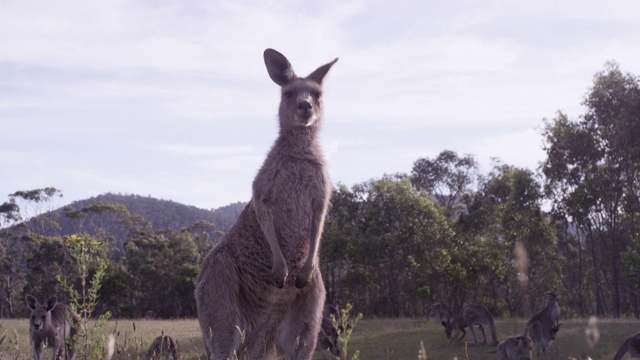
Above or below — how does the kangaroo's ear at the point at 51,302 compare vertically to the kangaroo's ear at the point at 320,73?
below

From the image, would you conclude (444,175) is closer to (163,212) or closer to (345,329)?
(345,329)

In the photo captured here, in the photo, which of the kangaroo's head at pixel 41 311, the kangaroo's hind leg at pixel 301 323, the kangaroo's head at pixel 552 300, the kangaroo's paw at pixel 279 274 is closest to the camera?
the kangaroo's paw at pixel 279 274

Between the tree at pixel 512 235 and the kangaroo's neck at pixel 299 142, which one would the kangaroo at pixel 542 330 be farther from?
the tree at pixel 512 235

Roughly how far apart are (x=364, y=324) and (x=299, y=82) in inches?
824

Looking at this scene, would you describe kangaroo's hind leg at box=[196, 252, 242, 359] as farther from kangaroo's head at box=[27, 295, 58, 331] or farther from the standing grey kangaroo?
kangaroo's head at box=[27, 295, 58, 331]

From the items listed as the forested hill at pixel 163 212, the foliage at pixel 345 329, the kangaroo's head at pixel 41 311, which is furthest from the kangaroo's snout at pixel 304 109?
the forested hill at pixel 163 212

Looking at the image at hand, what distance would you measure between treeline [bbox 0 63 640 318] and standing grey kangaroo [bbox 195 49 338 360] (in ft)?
70.3

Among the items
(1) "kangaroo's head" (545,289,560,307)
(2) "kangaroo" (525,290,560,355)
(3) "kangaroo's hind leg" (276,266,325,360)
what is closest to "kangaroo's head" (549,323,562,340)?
(2) "kangaroo" (525,290,560,355)

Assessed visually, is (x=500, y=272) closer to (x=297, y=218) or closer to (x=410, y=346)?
(x=410, y=346)

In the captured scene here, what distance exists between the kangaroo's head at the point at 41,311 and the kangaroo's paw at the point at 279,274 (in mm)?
7641

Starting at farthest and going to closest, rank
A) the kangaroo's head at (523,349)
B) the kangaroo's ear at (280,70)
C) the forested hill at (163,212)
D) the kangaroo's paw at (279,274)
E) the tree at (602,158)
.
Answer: the forested hill at (163,212)
the tree at (602,158)
the kangaroo's head at (523,349)
the kangaroo's ear at (280,70)
the kangaroo's paw at (279,274)

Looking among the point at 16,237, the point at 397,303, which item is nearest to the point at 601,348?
the point at 397,303

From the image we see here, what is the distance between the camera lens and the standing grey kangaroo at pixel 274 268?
16.3 ft

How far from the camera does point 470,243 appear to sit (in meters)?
39.1
